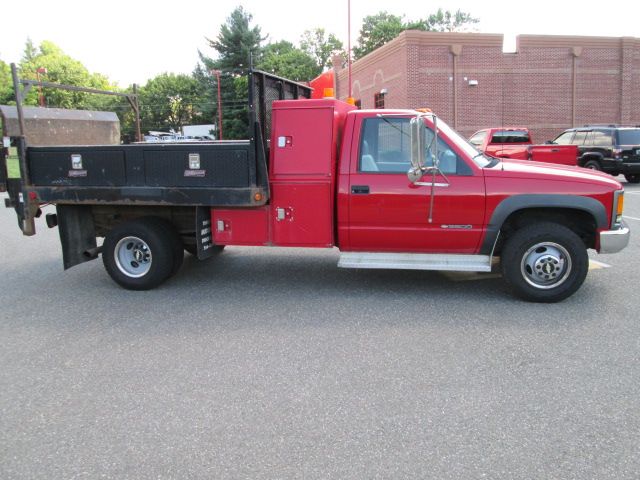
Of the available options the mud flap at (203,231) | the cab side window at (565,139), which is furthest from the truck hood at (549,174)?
the cab side window at (565,139)

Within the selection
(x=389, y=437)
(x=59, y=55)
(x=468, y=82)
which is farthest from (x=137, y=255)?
(x=59, y=55)

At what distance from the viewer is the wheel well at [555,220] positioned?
598 cm

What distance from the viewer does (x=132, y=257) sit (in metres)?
6.79

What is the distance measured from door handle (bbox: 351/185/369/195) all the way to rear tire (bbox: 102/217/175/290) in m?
2.33

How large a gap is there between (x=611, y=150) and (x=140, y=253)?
16.6 m

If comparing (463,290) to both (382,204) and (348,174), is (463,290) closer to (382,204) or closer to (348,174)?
(382,204)

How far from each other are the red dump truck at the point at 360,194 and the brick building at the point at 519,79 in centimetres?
2314

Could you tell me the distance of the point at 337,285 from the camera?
673 centimetres

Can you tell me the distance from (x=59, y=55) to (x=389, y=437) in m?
114

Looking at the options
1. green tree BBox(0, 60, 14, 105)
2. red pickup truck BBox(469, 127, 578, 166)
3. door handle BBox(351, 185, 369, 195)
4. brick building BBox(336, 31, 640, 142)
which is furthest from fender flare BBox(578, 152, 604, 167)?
green tree BBox(0, 60, 14, 105)

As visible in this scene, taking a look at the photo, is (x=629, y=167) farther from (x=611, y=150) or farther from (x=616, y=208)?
(x=616, y=208)

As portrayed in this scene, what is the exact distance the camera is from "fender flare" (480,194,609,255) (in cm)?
573

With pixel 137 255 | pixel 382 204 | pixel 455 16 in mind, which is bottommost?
pixel 137 255

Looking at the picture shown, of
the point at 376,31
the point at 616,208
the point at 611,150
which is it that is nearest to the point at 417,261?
the point at 616,208
